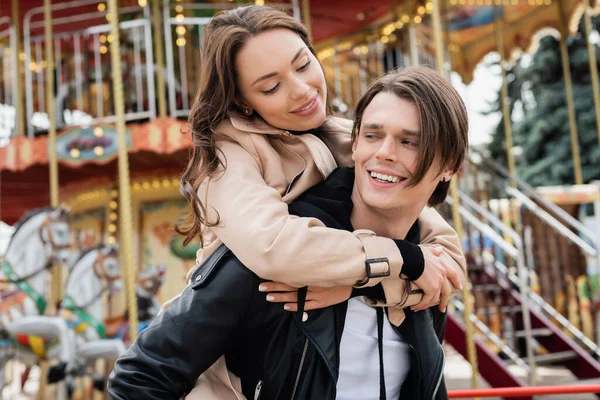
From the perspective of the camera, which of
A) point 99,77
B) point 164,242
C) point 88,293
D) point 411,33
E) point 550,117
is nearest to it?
point 88,293

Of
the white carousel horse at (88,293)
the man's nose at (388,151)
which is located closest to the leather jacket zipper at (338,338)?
the man's nose at (388,151)

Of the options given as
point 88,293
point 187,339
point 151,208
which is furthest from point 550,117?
point 187,339

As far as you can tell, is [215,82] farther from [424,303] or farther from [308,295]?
[424,303]

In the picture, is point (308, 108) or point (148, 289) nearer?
point (308, 108)

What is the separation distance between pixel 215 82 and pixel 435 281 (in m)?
0.64

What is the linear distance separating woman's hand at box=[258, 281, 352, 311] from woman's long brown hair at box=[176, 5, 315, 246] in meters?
0.23

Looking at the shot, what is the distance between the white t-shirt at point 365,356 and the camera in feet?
4.52

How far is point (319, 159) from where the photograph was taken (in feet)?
4.93

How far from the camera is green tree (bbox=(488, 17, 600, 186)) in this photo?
591 inches

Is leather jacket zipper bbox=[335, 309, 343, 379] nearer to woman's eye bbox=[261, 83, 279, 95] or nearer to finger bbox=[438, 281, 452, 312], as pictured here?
finger bbox=[438, 281, 452, 312]

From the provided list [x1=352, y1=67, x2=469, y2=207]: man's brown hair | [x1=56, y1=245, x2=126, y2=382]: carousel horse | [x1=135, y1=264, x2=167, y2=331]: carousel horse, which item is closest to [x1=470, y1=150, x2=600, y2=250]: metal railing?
[x1=135, y1=264, x2=167, y2=331]: carousel horse

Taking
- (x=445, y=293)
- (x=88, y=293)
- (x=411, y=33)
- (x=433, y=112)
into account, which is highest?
(x=411, y=33)

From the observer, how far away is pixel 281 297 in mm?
1347

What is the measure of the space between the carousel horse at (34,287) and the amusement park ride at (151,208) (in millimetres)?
12
